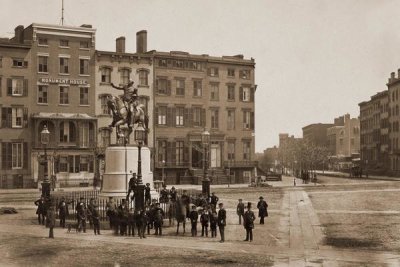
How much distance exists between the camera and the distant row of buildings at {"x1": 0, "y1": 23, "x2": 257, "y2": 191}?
57469 millimetres

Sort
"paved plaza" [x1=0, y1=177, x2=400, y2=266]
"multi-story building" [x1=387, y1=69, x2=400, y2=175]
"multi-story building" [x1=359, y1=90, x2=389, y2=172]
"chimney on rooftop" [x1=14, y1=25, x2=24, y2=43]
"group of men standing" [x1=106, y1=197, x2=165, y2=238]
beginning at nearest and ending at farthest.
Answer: "paved plaza" [x1=0, y1=177, x2=400, y2=266] → "group of men standing" [x1=106, y1=197, x2=165, y2=238] → "chimney on rooftop" [x1=14, y1=25, x2=24, y2=43] → "multi-story building" [x1=387, y1=69, x2=400, y2=175] → "multi-story building" [x1=359, y1=90, x2=389, y2=172]

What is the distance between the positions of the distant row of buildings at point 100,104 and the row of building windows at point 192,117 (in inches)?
4.4

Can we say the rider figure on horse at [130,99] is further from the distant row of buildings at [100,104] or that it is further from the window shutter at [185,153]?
the window shutter at [185,153]

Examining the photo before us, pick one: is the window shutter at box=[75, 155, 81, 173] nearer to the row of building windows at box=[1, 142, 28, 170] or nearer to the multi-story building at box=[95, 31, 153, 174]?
the multi-story building at box=[95, 31, 153, 174]

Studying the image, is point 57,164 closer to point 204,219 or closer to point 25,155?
point 25,155

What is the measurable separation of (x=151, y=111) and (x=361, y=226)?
4118 cm

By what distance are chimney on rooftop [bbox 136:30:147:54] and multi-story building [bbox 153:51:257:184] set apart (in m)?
2.29

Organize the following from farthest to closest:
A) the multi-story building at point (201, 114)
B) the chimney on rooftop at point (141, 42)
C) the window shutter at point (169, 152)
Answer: the chimney on rooftop at point (141, 42) → the multi-story building at point (201, 114) → the window shutter at point (169, 152)

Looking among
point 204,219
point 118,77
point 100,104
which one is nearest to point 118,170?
point 204,219

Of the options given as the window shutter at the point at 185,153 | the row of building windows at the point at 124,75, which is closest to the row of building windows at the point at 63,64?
the row of building windows at the point at 124,75

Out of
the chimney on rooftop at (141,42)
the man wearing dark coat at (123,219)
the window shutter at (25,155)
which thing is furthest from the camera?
the chimney on rooftop at (141,42)

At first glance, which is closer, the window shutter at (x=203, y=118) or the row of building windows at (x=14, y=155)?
the row of building windows at (x=14, y=155)

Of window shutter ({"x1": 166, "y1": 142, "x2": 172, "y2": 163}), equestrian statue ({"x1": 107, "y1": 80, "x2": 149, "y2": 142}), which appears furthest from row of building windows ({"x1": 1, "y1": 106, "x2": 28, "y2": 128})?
equestrian statue ({"x1": 107, "y1": 80, "x2": 149, "y2": 142})

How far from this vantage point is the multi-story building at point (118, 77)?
61938 mm
